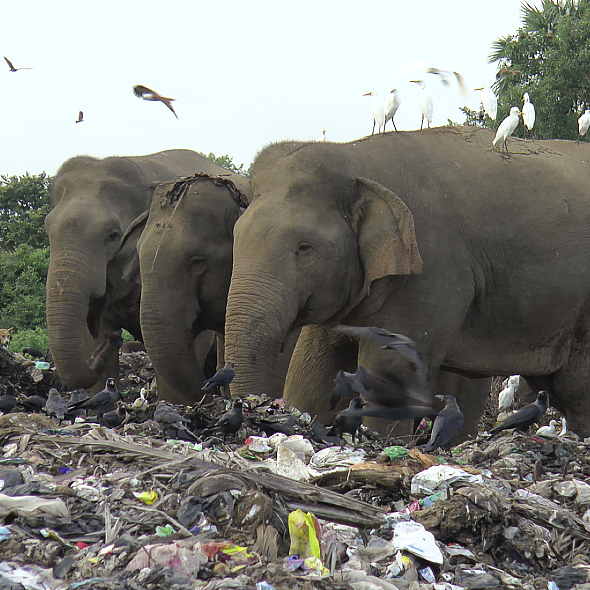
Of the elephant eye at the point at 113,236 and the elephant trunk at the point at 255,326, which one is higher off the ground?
the elephant eye at the point at 113,236

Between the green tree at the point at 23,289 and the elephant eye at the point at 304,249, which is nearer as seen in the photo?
the elephant eye at the point at 304,249

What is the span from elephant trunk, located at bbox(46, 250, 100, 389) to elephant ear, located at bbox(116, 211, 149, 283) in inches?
13.4

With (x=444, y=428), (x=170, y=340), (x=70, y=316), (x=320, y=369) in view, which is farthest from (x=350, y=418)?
(x=70, y=316)

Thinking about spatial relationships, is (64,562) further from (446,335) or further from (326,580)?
(446,335)

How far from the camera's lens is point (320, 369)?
8023 mm

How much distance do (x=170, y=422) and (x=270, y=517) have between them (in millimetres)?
1803

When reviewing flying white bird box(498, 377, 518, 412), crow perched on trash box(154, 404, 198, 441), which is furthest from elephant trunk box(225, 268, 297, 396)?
flying white bird box(498, 377, 518, 412)

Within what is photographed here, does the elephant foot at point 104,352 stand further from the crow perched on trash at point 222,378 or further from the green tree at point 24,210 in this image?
the green tree at point 24,210

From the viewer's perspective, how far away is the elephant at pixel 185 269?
8.03 m

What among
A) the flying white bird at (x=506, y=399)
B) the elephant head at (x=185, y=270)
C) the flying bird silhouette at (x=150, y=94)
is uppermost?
the flying bird silhouette at (x=150, y=94)

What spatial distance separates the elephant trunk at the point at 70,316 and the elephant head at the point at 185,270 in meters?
1.07

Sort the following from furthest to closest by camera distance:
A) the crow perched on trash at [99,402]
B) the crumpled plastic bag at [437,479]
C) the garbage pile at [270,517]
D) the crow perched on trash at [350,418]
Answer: the crow perched on trash at [99,402] < the crow perched on trash at [350,418] < the crumpled plastic bag at [437,479] < the garbage pile at [270,517]

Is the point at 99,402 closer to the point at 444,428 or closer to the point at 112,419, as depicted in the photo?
the point at 112,419

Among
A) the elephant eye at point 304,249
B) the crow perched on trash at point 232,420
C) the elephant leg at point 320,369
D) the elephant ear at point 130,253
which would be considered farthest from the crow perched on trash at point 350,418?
the elephant ear at point 130,253
